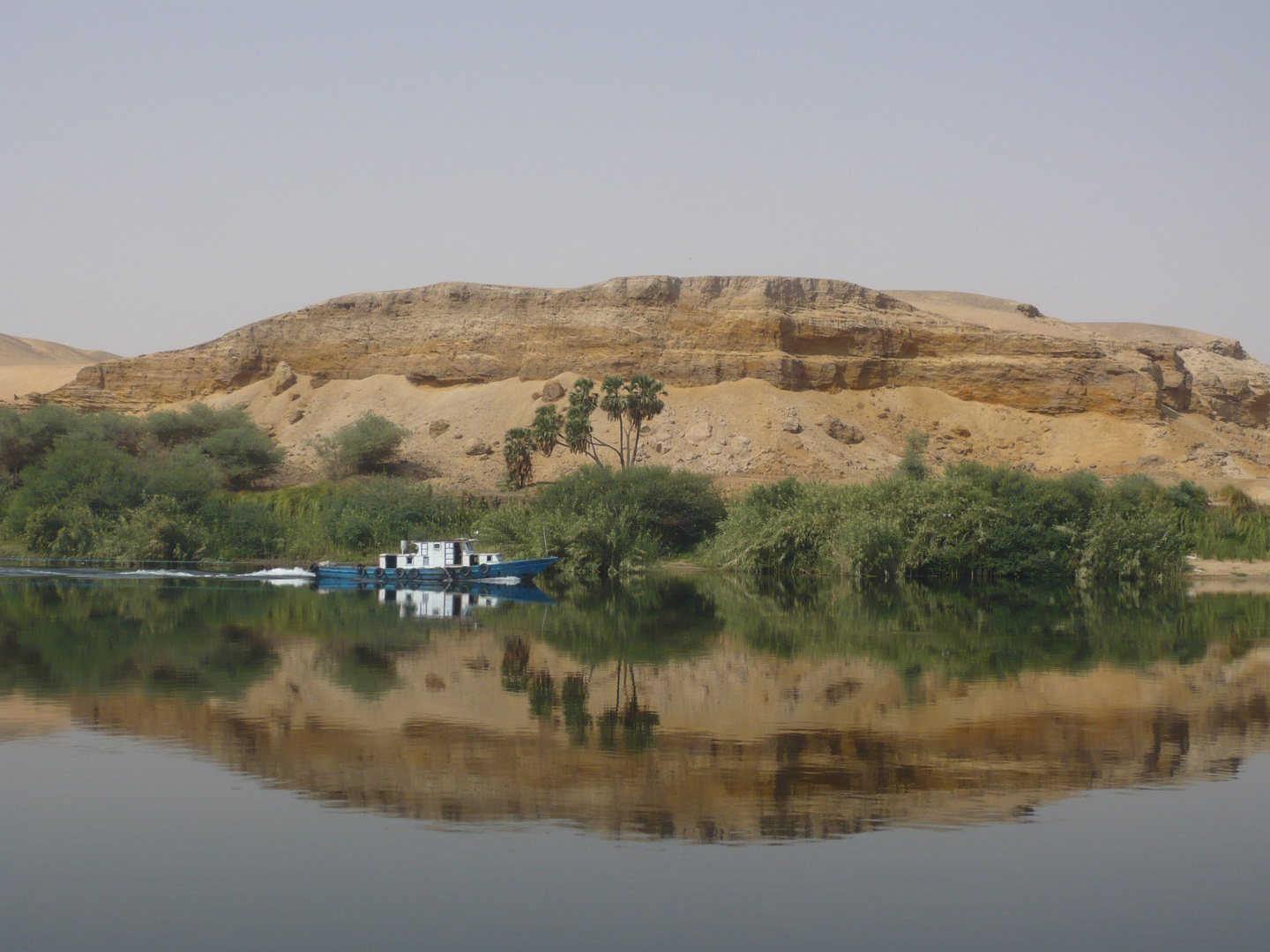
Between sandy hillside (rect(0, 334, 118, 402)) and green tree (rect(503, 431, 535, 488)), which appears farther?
sandy hillside (rect(0, 334, 118, 402))

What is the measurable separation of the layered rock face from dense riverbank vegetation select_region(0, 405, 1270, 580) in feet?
58.1

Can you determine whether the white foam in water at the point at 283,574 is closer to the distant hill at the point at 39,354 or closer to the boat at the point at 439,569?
the boat at the point at 439,569

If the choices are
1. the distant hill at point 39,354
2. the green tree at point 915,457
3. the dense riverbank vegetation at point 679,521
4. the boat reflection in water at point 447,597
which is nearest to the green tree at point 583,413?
the dense riverbank vegetation at point 679,521

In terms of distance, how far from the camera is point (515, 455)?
49.3 m

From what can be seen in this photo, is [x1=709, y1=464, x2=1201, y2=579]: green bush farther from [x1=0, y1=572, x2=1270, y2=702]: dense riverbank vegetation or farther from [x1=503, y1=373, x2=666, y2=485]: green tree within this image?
[x1=503, y1=373, x2=666, y2=485]: green tree

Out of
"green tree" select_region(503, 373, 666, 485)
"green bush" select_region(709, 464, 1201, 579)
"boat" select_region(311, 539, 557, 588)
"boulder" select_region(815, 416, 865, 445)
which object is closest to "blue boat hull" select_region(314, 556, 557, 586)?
"boat" select_region(311, 539, 557, 588)

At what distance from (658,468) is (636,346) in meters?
25.7

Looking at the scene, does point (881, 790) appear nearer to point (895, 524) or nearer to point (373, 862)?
point (373, 862)

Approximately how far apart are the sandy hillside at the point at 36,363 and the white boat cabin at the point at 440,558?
252ft

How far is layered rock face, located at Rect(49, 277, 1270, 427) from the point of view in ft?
217

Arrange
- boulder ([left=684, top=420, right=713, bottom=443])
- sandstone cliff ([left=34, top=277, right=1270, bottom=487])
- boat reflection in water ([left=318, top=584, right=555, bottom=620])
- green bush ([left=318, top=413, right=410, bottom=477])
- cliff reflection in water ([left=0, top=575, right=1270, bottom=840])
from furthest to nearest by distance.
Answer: sandstone cliff ([left=34, top=277, right=1270, bottom=487]), boulder ([left=684, top=420, right=713, bottom=443]), green bush ([left=318, top=413, right=410, bottom=477]), boat reflection in water ([left=318, top=584, right=555, bottom=620]), cliff reflection in water ([left=0, top=575, right=1270, bottom=840])

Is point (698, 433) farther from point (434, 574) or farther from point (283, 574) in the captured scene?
point (283, 574)

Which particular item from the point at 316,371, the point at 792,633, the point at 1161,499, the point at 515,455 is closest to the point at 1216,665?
the point at 792,633

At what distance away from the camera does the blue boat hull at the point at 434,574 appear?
33938 mm
